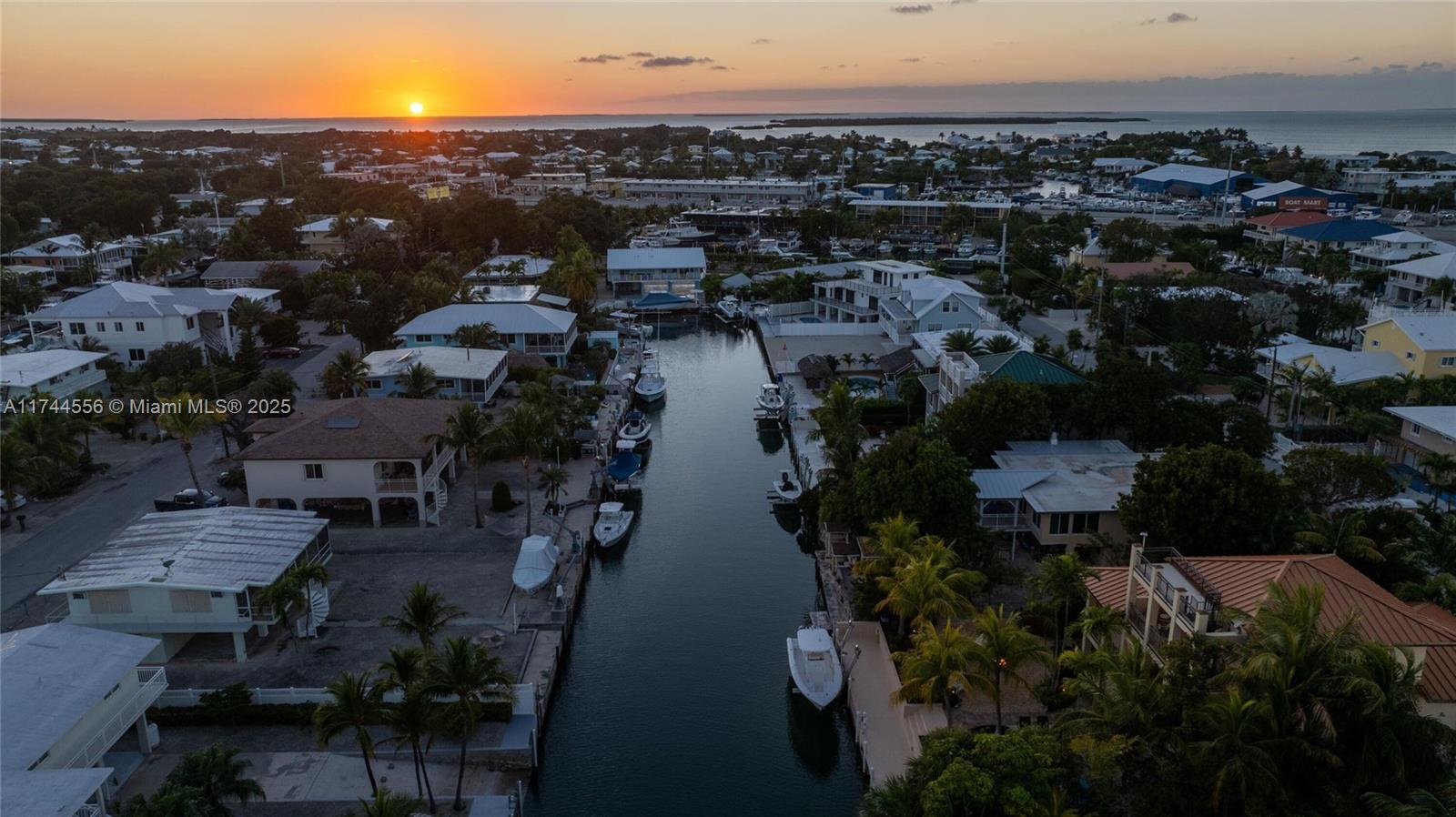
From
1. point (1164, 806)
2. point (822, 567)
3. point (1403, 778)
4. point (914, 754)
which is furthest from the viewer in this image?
point (822, 567)

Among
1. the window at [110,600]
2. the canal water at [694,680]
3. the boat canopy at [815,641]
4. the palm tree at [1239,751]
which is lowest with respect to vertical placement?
the canal water at [694,680]

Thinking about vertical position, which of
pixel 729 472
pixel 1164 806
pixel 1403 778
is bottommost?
pixel 729 472

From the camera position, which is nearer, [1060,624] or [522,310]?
[1060,624]

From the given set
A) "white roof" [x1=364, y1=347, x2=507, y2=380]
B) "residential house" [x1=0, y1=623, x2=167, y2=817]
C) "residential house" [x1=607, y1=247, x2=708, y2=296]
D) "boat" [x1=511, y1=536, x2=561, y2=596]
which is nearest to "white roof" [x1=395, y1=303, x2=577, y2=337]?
"white roof" [x1=364, y1=347, x2=507, y2=380]

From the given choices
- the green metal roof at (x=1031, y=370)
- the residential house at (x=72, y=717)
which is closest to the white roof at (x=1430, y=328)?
the green metal roof at (x=1031, y=370)

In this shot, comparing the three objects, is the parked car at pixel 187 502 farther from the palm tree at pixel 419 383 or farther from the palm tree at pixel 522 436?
the palm tree at pixel 522 436

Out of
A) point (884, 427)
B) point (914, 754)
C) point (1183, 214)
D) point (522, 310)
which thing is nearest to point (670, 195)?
point (1183, 214)

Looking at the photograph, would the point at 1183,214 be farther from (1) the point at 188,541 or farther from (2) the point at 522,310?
(1) the point at 188,541
